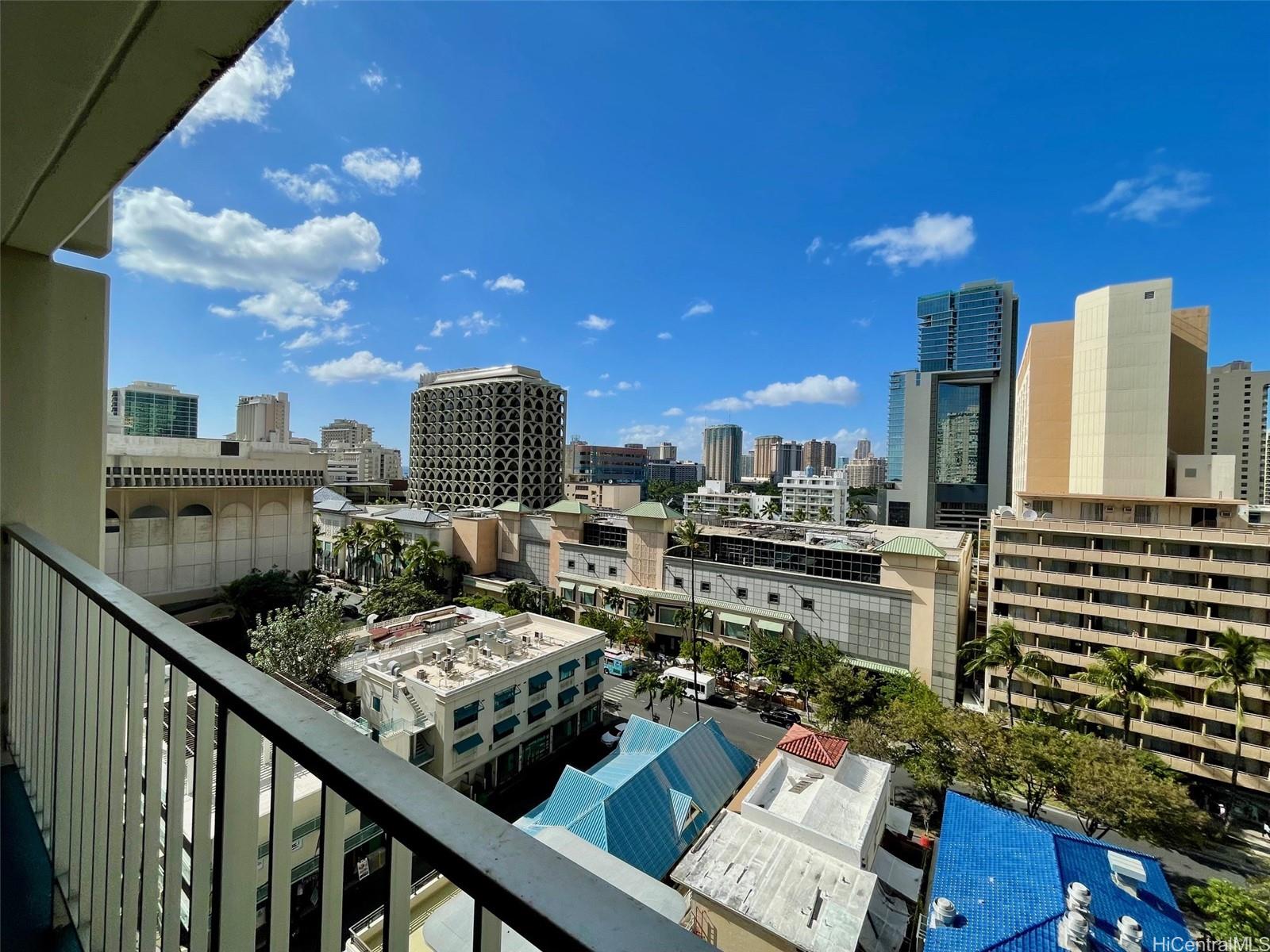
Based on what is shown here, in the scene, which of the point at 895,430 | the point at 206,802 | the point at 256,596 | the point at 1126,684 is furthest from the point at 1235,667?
the point at 895,430

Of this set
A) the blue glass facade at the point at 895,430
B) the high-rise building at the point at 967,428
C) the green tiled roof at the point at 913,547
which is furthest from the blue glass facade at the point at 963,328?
the green tiled roof at the point at 913,547

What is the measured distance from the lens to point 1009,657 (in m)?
13.7

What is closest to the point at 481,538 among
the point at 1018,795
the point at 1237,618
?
the point at 1018,795

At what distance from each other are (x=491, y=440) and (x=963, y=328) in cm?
4519

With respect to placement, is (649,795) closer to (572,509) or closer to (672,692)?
(672,692)

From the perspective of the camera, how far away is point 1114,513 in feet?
47.3

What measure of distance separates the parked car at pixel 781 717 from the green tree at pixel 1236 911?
877 centimetres

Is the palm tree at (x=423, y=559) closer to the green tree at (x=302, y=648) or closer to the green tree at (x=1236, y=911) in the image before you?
the green tree at (x=302, y=648)

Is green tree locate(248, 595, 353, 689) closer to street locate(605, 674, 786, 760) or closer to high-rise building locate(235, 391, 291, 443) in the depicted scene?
street locate(605, 674, 786, 760)

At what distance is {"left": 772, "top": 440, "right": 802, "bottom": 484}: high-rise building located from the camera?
311 ft

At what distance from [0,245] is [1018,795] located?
16.7 meters

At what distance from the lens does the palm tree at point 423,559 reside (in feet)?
77.0

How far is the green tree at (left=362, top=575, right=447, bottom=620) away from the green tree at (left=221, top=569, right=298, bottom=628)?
8.34 ft

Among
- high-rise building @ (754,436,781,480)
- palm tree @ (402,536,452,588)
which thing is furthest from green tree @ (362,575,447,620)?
high-rise building @ (754,436,781,480)
